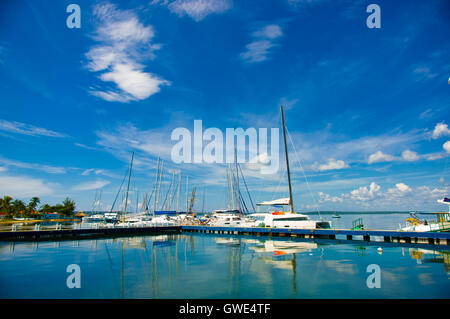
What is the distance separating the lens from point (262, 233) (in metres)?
43.0

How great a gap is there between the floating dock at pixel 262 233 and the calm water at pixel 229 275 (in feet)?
17.9

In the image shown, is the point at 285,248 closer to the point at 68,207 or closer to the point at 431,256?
the point at 431,256

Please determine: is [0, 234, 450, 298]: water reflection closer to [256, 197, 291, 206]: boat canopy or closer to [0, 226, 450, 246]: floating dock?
[0, 226, 450, 246]: floating dock

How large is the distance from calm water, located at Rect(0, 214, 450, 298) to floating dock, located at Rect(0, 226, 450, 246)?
546 centimetres

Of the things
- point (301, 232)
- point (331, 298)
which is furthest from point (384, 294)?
point (301, 232)

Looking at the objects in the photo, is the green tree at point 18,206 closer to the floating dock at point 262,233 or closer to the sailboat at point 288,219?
the floating dock at point 262,233

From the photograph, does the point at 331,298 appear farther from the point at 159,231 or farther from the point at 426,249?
the point at 159,231

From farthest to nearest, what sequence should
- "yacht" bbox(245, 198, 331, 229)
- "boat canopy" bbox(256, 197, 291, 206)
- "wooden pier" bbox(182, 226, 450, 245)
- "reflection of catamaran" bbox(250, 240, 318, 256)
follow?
"boat canopy" bbox(256, 197, 291, 206), "yacht" bbox(245, 198, 331, 229), "wooden pier" bbox(182, 226, 450, 245), "reflection of catamaran" bbox(250, 240, 318, 256)

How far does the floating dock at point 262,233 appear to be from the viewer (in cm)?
2938

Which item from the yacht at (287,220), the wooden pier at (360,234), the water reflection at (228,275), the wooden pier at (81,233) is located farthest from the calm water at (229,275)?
the yacht at (287,220)

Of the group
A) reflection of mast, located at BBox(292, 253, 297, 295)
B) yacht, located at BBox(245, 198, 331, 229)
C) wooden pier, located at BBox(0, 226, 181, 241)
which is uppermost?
yacht, located at BBox(245, 198, 331, 229)

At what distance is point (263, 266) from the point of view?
1923cm

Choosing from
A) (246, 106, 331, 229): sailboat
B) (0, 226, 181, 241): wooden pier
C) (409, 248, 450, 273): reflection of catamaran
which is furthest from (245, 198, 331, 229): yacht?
(0, 226, 181, 241): wooden pier

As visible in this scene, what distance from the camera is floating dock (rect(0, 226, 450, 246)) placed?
29380 mm
